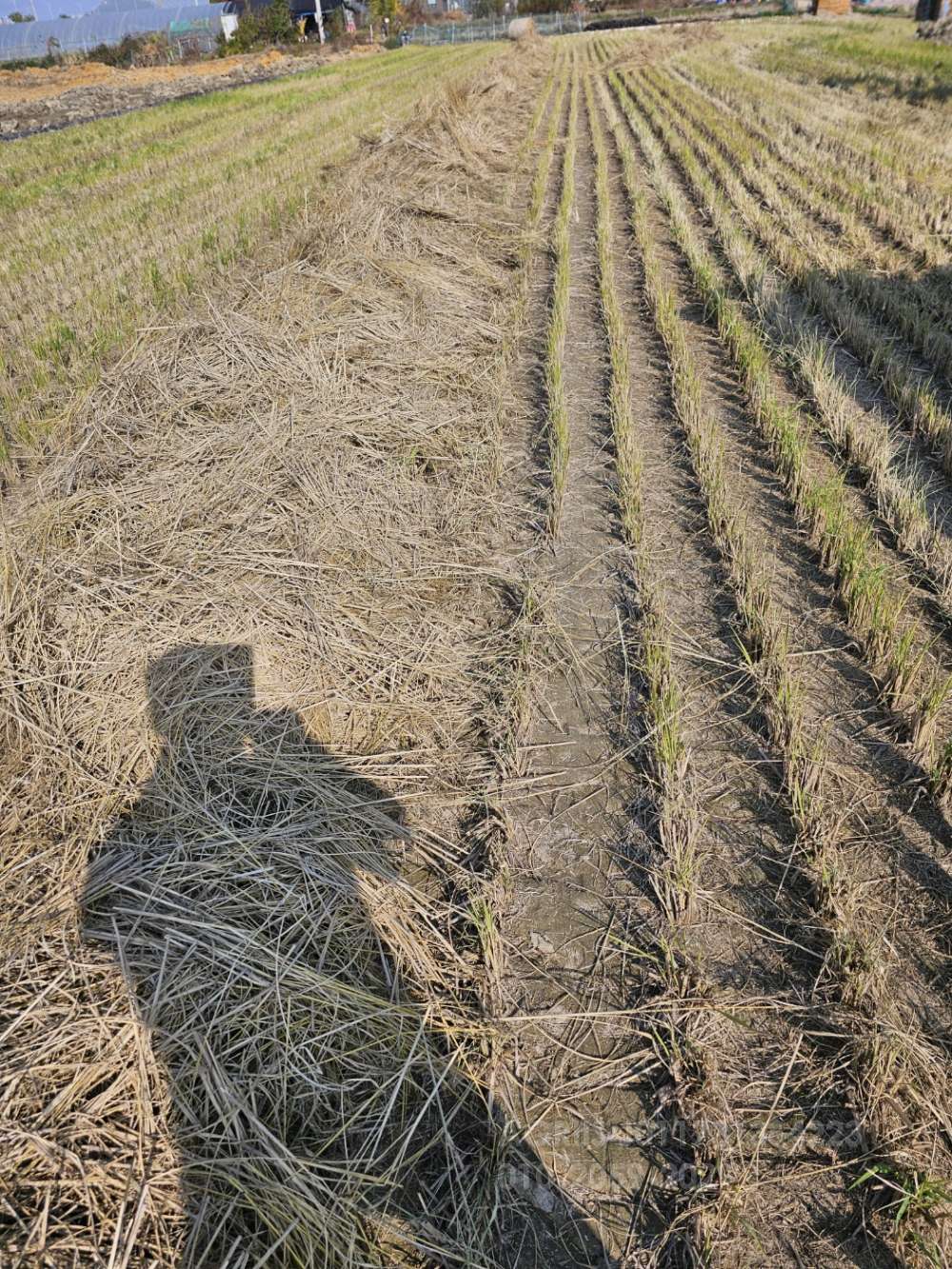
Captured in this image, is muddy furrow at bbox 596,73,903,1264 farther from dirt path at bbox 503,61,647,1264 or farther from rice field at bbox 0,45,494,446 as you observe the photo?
rice field at bbox 0,45,494,446

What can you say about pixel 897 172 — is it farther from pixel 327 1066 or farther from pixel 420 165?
pixel 327 1066

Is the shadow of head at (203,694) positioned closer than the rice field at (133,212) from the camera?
Yes

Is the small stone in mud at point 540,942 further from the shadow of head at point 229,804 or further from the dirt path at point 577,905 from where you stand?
the shadow of head at point 229,804

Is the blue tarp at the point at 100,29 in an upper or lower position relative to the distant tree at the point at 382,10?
upper

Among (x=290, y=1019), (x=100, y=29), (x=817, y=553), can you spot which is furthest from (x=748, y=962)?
(x=100, y=29)

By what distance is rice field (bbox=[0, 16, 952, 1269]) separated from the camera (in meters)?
1.85

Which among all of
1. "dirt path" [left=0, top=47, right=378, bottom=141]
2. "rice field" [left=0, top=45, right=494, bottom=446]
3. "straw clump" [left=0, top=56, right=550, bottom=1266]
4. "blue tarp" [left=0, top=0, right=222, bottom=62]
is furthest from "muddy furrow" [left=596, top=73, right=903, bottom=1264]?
"blue tarp" [left=0, top=0, right=222, bottom=62]

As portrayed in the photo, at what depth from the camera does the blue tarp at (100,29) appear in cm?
4919

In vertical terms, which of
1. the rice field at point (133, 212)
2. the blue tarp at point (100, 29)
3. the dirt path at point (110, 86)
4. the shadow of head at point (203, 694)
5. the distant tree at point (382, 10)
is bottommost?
the shadow of head at point (203, 694)

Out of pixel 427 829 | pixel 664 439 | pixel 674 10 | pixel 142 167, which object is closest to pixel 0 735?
Result: pixel 427 829

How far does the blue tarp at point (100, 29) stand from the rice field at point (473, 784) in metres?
57.8

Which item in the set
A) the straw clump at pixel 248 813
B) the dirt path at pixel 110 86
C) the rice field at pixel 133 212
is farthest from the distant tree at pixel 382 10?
the straw clump at pixel 248 813

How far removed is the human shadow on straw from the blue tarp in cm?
6046

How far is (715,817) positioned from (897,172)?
1060 cm
